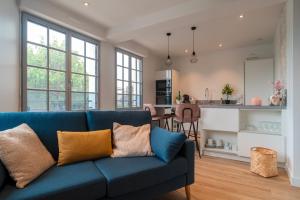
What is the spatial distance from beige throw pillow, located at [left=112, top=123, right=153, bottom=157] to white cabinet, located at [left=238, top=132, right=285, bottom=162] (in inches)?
74.3

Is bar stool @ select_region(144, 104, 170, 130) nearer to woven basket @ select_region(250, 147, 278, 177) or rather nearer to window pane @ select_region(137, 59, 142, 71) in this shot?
window pane @ select_region(137, 59, 142, 71)

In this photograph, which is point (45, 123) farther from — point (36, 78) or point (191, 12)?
point (191, 12)

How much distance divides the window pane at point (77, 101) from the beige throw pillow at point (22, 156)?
84.9 inches

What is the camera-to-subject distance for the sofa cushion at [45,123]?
172cm

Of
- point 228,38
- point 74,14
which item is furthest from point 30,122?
point 228,38

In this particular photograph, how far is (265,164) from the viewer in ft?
8.34

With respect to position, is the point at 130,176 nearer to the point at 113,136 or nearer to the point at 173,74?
the point at 113,136

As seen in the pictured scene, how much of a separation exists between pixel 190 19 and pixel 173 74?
2.98 m

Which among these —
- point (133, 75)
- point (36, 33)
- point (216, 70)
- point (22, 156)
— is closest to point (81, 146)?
point (22, 156)

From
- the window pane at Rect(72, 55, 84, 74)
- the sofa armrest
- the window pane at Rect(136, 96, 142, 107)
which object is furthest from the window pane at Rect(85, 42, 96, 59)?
the sofa armrest

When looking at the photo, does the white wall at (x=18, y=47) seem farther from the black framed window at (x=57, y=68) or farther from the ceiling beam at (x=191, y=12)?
the ceiling beam at (x=191, y=12)

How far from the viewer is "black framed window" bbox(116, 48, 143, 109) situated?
15.9 ft

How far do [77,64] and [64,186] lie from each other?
2.98m

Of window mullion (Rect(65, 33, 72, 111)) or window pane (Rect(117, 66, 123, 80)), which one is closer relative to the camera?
window mullion (Rect(65, 33, 72, 111))
